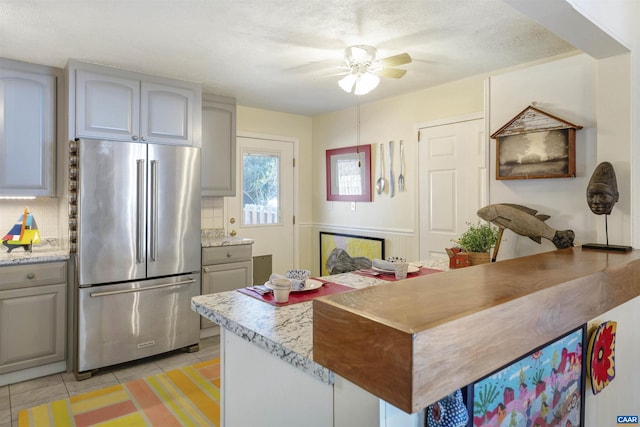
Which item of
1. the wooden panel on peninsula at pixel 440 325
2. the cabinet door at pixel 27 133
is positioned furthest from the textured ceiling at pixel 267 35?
the wooden panel on peninsula at pixel 440 325

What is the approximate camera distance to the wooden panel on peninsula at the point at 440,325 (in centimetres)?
62

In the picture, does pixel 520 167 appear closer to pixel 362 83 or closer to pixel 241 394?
pixel 362 83

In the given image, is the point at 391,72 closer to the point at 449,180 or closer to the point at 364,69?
the point at 364,69

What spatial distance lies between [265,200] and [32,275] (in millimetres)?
2355

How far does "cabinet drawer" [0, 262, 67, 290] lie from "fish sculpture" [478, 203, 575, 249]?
289cm

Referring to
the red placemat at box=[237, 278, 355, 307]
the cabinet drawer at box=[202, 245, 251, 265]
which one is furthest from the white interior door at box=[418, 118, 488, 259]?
the red placemat at box=[237, 278, 355, 307]

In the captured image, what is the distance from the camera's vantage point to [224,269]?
3623 mm

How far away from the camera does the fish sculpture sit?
1.92 m

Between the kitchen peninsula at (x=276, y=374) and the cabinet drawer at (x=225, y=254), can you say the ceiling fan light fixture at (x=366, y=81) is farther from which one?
the cabinet drawer at (x=225, y=254)

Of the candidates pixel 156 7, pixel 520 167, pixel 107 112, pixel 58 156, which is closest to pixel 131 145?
pixel 107 112

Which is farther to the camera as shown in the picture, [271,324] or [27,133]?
[27,133]

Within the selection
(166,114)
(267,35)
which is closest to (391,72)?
(267,35)

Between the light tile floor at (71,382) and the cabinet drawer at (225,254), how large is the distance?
773mm

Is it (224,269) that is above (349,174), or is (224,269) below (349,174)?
below
